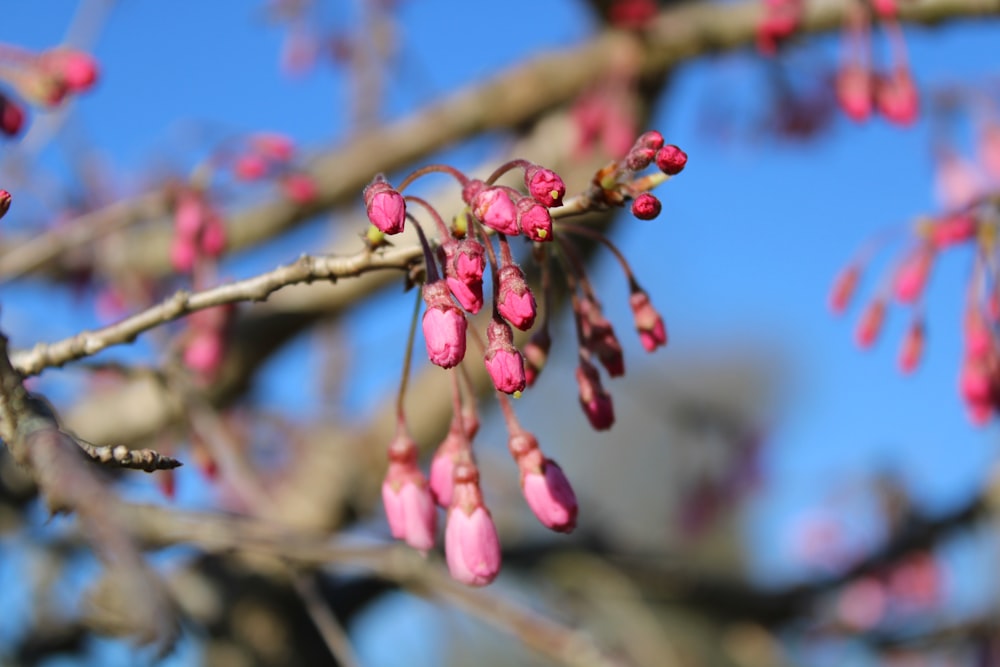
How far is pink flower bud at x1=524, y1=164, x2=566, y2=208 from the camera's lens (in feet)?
3.48

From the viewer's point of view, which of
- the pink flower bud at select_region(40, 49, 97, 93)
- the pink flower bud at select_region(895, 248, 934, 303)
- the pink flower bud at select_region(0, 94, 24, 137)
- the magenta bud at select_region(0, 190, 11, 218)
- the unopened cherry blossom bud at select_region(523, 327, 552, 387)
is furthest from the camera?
the pink flower bud at select_region(895, 248, 934, 303)

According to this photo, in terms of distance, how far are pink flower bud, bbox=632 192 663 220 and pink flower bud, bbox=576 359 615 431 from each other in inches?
12.7

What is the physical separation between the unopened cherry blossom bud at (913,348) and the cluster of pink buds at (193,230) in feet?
4.99

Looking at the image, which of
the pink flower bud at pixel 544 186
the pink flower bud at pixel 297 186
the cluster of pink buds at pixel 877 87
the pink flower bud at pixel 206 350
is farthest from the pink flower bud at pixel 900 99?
the pink flower bud at pixel 544 186

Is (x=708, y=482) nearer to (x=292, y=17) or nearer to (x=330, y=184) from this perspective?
(x=330, y=184)

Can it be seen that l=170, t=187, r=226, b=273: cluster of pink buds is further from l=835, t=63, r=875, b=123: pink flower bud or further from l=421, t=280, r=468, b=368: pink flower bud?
l=835, t=63, r=875, b=123: pink flower bud

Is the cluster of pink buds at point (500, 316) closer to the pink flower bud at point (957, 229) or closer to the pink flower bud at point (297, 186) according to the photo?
the pink flower bud at point (957, 229)

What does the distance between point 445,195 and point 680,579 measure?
6.49 ft

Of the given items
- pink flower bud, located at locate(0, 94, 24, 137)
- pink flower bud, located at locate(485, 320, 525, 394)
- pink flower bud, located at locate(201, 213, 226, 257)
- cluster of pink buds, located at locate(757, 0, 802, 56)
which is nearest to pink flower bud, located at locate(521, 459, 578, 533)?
pink flower bud, located at locate(485, 320, 525, 394)

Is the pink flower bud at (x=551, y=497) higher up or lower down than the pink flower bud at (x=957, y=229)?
lower down

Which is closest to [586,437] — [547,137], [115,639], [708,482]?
[708,482]

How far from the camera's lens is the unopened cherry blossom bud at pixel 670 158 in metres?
1.08

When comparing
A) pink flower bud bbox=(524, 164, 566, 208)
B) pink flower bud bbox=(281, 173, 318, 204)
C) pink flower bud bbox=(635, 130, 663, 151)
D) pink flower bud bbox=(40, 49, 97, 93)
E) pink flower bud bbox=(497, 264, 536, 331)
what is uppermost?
pink flower bud bbox=(281, 173, 318, 204)

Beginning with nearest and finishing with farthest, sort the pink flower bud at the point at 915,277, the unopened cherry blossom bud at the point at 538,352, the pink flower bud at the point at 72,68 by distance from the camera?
the unopened cherry blossom bud at the point at 538,352, the pink flower bud at the point at 72,68, the pink flower bud at the point at 915,277
